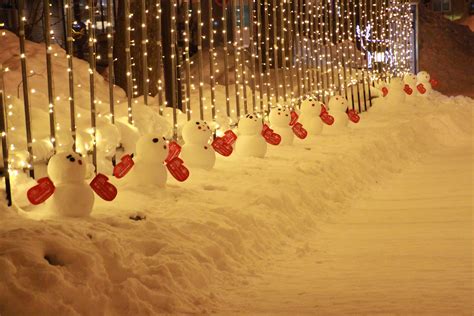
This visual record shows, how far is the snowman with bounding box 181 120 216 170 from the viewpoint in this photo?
9.66 m

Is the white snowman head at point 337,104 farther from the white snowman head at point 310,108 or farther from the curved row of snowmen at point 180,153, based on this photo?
the white snowman head at point 310,108

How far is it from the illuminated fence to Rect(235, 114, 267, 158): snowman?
30.3 inches

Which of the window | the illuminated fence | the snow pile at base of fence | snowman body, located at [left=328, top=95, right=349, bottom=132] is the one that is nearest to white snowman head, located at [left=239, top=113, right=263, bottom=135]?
the snow pile at base of fence

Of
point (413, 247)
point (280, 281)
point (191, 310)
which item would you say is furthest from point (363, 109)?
point (191, 310)

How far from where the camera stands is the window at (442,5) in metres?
59.3

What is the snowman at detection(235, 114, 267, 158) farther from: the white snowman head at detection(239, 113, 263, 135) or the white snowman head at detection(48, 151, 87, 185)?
the white snowman head at detection(48, 151, 87, 185)

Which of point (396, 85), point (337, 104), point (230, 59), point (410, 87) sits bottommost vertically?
point (410, 87)

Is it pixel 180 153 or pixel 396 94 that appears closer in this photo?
pixel 180 153

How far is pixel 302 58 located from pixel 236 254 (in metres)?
9.05

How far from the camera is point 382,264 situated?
7.10 m

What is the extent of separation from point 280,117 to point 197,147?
274 cm

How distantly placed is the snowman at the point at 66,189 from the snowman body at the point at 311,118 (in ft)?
22.2

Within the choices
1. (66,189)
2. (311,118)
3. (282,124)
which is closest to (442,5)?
(311,118)

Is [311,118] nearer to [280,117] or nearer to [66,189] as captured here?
[280,117]
